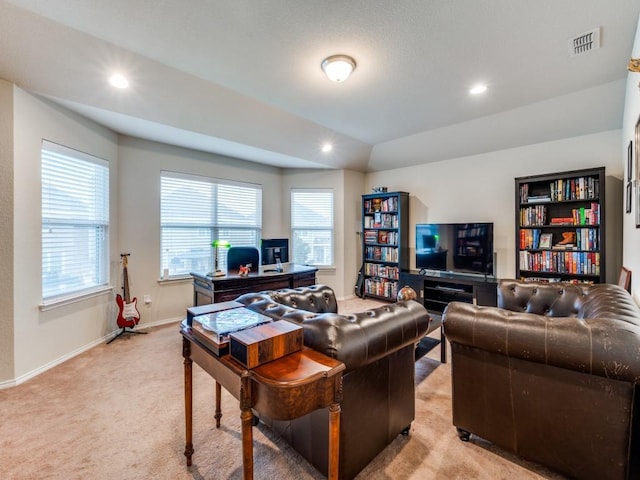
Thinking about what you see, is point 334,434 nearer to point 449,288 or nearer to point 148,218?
point 449,288

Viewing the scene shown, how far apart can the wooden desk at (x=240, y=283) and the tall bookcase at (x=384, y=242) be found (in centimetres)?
179

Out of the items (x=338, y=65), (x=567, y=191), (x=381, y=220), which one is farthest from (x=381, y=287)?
(x=338, y=65)

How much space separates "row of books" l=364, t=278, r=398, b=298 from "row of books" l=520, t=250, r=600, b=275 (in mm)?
2053

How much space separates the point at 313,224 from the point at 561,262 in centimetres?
390

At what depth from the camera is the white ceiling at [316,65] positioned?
1946 millimetres

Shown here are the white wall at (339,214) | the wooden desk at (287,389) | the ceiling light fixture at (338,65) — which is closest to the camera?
the wooden desk at (287,389)

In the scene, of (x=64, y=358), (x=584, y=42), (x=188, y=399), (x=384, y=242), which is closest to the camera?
(x=188, y=399)

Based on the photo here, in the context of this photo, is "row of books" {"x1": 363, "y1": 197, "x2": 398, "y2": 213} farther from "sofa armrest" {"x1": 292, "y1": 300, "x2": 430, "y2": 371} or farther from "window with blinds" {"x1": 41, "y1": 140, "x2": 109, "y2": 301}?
"window with blinds" {"x1": 41, "y1": 140, "x2": 109, "y2": 301}

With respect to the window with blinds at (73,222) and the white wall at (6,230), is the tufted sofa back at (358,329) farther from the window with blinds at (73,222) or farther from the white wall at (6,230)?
the window with blinds at (73,222)

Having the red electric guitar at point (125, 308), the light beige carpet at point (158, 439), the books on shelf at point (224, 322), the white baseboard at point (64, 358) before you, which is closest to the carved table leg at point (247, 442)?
the books on shelf at point (224, 322)

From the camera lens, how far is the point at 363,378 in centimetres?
149

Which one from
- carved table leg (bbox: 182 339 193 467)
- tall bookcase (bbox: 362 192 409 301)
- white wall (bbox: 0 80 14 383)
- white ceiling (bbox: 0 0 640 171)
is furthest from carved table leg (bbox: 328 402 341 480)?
tall bookcase (bbox: 362 192 409 301)

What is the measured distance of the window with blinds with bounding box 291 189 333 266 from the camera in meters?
5.75

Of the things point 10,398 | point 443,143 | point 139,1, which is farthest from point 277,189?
point 10,398
